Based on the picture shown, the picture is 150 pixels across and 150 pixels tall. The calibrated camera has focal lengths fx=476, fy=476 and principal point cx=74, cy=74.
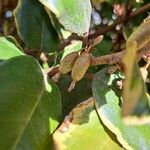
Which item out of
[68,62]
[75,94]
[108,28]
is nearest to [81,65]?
[68,62]

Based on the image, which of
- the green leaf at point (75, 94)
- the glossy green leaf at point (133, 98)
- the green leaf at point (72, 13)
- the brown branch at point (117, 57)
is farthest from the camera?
the green leaf at point (75, 94)

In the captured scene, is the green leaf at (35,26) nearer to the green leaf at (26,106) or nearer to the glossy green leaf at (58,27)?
the glossy green leaf at (58,27)

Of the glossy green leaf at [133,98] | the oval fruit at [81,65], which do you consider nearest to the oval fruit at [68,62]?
the oval fruit at [81,65]

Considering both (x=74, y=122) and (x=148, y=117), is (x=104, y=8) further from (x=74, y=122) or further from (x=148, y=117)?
(x=148, y=117)

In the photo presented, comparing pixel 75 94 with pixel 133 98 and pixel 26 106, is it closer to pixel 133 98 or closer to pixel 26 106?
pixel 26 106

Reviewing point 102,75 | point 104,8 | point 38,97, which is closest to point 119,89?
point 102,75
